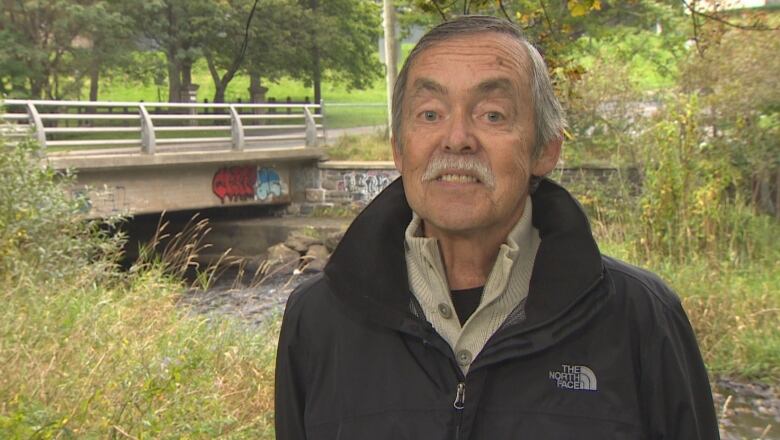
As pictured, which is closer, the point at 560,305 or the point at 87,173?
the point at 560,305

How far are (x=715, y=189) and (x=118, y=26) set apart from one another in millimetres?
18905

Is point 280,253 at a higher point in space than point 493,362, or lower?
lower

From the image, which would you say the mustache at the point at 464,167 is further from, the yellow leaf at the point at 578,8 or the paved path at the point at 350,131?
the paved path at the point at 350,131

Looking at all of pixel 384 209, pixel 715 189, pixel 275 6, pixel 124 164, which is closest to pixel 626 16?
pixel 275 6

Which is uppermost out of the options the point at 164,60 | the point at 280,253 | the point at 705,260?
the point at 164,60

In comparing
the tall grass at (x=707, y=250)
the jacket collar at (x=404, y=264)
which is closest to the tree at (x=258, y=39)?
the tall grass at (x=707, y=250)

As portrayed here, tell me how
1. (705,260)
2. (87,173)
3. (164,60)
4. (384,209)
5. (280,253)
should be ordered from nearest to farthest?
1. (384,209)
2. (705,260)
3. (87,173)
4. (280,253)
5. (164,60)

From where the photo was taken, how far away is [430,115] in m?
1.83

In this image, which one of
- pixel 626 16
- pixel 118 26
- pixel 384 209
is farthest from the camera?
pixel 118 26

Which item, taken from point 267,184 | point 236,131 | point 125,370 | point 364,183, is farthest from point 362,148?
point 125,370

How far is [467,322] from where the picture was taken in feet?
5.55

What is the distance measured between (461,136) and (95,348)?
13.6ft

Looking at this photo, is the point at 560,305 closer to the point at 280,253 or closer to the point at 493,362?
the point at 493,362

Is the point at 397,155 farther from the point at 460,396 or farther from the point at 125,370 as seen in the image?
the point at 125,370
